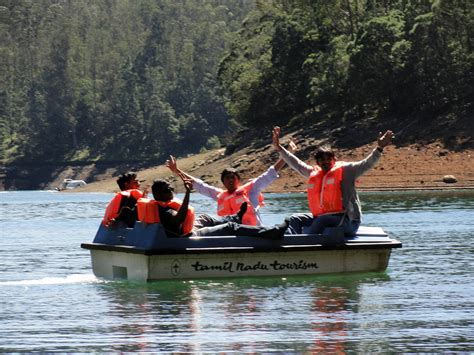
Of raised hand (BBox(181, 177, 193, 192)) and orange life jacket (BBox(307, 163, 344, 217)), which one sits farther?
orange life jacket (BBox(307, 163, 344, 217))

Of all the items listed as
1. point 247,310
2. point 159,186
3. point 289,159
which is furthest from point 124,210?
point 247,310

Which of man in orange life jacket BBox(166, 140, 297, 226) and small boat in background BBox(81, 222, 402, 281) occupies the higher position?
man in orange life jacket BBox(166, 140, 297, 226)

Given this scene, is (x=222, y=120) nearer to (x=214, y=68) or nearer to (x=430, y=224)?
(x=214, y=68)

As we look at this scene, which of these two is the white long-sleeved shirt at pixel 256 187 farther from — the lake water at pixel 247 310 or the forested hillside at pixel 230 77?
→ the forested hillside at pixel 230 77

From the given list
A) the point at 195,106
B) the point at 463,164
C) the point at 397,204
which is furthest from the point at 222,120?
the point at 397,204

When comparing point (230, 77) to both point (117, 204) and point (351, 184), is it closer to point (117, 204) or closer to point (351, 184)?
point (117, 204)

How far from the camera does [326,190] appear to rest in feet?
82.6

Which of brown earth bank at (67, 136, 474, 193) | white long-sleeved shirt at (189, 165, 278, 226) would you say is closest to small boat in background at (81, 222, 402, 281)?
white long-sleeved shirt at (189, 165, 278, 226)

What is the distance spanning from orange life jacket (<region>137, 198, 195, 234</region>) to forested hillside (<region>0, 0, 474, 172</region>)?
187 ft

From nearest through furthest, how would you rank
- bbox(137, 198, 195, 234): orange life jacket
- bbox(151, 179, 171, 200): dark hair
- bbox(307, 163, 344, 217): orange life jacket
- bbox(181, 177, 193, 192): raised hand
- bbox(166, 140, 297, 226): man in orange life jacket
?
bbox(181, 177, 193, 192): raised hand, bbox(151, 179, 171, 200): dark hair, bbox(137, 198, 195, 234): orange life jacket, bbox(307, 163, 344, 217): orange life jacket, bbox(166, 140, 297, 226): man in orange life jacket

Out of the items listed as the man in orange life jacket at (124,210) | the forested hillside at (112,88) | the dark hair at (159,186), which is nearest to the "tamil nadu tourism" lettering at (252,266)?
the dark hair at (159,186)

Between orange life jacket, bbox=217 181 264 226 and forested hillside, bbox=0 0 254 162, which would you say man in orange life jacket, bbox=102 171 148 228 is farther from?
forested hillside, bbox=0 0 254 162

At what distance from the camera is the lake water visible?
60.5 feet

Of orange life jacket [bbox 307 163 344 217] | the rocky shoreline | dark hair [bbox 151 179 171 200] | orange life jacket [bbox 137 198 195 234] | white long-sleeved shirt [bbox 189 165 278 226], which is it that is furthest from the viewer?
the rocky shoreline
